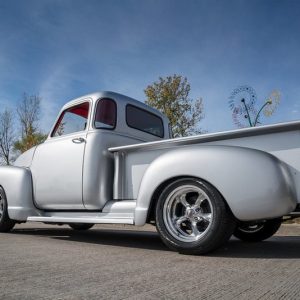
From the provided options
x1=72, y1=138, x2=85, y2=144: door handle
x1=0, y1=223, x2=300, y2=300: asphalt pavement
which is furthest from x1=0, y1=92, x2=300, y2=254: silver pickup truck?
x1=0, y1=223, x2=300, y2=300: asphalt pavement

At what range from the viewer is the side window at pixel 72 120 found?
526 centimetres

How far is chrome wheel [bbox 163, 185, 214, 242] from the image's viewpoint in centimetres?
352

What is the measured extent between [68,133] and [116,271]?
10.1 feet

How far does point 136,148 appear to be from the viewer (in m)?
4.20

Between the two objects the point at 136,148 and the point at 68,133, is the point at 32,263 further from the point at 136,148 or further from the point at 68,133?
the point at 68,133

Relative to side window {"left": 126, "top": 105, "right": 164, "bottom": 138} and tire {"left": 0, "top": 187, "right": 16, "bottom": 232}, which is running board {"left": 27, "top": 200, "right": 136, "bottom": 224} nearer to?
tire {"left": 0, "top": 187, "right": 16, "bottom": 232}

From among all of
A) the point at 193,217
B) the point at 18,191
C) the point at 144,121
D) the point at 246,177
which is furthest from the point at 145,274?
the point at 18,191

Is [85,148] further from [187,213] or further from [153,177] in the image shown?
[187,213]

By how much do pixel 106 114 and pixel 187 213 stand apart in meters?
2.07

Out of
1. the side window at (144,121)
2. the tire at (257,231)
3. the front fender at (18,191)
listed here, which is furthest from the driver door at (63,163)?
the tire at (257,231)

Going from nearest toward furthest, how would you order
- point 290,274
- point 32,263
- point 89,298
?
1. point 89,298
2. point 290,274
3. point 32,263

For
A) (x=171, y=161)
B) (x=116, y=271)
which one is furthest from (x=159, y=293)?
(x=171, y=161)

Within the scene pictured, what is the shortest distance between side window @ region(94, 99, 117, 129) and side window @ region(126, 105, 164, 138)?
257mm

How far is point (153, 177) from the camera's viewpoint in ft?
12.2
